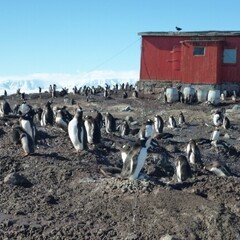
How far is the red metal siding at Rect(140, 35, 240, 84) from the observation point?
112ft

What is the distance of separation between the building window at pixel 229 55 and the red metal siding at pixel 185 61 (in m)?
0.24

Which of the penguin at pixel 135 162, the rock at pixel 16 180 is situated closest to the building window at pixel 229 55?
the penguin at pixel 135 162

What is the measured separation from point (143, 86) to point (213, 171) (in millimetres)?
23780

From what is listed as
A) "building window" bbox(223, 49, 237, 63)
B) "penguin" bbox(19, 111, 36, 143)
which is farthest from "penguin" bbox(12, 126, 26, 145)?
"building window" bbox(223, 49, 237, 63)

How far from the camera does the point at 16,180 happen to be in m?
11.4

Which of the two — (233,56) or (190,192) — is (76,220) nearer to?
(190,192)

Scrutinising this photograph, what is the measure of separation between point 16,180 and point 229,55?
25.0 m

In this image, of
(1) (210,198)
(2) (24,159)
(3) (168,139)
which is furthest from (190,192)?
(3) (168,139)

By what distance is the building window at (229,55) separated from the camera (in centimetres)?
3428

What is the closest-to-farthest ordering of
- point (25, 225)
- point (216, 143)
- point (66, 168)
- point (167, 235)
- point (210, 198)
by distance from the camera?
point (167, 235) < point (25, 225) < point (210, 198) < point (66, 168) < point (216, 143)

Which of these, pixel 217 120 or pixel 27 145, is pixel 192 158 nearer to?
pixel 27 145

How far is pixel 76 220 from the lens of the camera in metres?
9.31

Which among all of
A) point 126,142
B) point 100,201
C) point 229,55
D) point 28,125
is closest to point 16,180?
point 100,201

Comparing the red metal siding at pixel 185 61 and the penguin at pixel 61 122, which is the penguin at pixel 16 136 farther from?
the red metal siding at pixel 185 61
